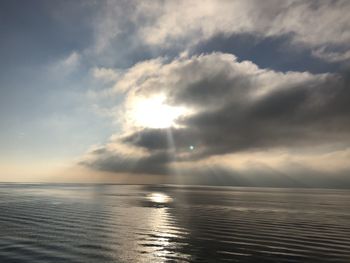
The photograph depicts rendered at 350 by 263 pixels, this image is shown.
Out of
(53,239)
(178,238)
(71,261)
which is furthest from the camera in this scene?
(178,238)

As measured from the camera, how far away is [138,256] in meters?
24.1

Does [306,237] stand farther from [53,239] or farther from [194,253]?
[53,239]

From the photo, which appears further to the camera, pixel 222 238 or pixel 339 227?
pixel 339 227

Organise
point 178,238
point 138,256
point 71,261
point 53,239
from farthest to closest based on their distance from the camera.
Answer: point 178,238 < point 53,239 < point 138,256 < point 71,261

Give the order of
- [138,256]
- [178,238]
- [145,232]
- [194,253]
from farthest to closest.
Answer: [145,232]
[178,238]
[194,253]
[138,256]

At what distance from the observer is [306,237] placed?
33625 millimetres

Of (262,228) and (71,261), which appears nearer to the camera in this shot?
(71,261)

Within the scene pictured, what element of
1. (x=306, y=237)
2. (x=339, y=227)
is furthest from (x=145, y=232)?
(x=339, y=227)

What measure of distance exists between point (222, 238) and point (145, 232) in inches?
362

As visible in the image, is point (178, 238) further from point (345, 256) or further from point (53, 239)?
point (345, 256)

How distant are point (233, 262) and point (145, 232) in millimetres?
15744

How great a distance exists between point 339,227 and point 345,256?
19.2m

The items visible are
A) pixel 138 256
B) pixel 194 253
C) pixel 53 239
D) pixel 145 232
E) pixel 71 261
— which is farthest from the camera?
pixel 145 232

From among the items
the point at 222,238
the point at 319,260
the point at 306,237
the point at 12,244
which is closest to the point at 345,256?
the point at 319,260
